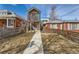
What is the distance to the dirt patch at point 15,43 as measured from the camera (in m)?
3.42

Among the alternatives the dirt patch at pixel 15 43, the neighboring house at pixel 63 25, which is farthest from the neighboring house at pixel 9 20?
the neighboring house at pixel 63 25

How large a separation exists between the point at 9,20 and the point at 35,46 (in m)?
0.59

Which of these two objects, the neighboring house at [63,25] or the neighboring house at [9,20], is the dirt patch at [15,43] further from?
the neighboring house at [63,25]

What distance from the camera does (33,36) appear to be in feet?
11.5

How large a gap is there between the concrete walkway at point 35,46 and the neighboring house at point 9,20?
0.34 metres

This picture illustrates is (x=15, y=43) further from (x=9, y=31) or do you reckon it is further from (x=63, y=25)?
(x=63, y=25)

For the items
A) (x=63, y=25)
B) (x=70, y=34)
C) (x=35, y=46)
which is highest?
(x=63, y=25)

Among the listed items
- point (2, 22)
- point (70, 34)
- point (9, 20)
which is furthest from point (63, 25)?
point (2, 22)

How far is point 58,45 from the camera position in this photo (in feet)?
11.3

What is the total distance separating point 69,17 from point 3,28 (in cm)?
108

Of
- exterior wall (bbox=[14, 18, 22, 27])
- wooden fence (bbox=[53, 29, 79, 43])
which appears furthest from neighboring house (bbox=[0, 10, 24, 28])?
wooden fence (bbox=[53, 29, 79, 43])

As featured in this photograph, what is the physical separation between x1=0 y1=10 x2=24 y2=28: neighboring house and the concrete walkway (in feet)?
1.10

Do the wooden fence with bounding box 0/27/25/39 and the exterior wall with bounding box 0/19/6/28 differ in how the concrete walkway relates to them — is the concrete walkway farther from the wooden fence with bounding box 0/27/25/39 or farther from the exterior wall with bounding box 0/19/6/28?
the exterior wall with bounding box 0/19/6/28
